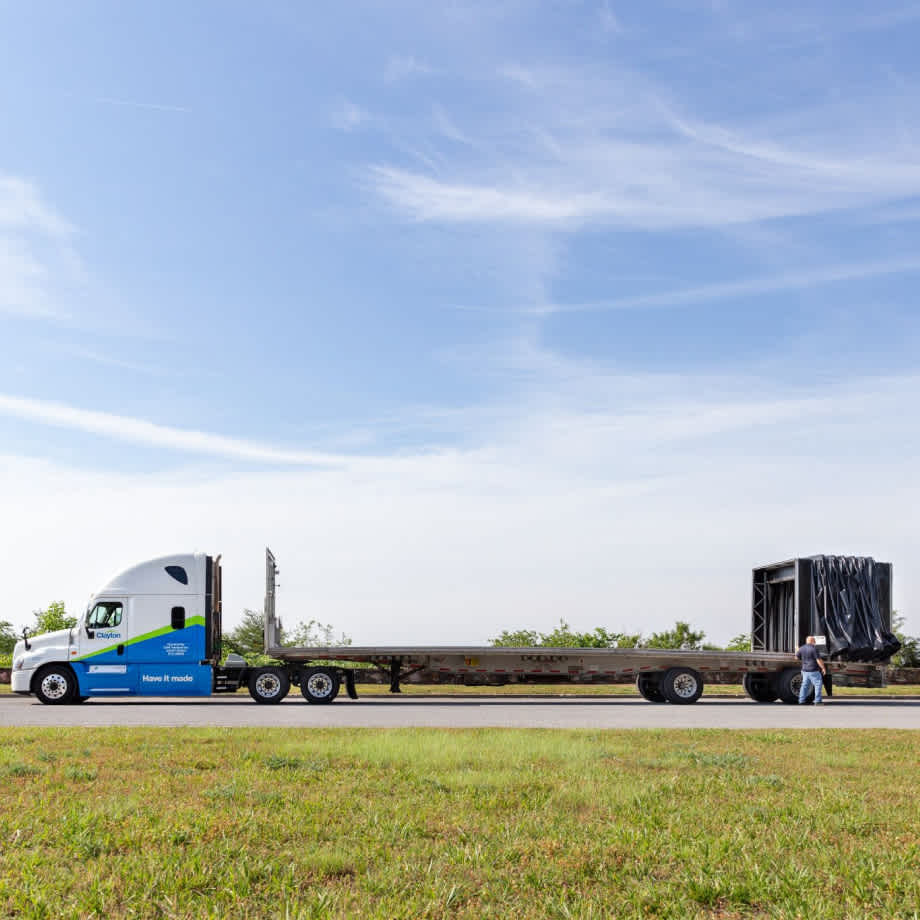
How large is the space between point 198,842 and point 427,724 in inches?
375

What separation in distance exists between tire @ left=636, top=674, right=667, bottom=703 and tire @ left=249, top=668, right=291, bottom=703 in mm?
8224

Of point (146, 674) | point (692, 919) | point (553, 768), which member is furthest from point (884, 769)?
point (146, 674)

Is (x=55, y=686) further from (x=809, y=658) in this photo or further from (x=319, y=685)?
(x=809, y=658)

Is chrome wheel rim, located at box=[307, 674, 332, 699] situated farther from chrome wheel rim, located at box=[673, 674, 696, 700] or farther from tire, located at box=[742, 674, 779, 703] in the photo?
tire, located at box=[742, 674, 779, 703]

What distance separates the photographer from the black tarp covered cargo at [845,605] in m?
24.8

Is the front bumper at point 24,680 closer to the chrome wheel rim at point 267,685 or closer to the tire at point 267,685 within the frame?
the tire at point 267,685

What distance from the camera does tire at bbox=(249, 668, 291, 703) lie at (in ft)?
74.7

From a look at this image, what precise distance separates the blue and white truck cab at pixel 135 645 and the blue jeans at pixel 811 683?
13288 millimetres

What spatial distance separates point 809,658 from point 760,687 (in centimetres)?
194

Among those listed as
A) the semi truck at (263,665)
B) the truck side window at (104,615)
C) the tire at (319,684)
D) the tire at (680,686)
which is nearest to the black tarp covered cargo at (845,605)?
the semi truck at (263,665)

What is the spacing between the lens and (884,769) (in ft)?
33.6

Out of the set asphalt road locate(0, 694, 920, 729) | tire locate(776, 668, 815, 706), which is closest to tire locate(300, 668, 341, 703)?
asphalt road locate(0, 694, 920, 729)

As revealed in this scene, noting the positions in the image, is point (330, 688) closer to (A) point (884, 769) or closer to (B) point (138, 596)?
(B) point (138, 596)

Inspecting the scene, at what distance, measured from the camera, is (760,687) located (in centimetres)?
2505
